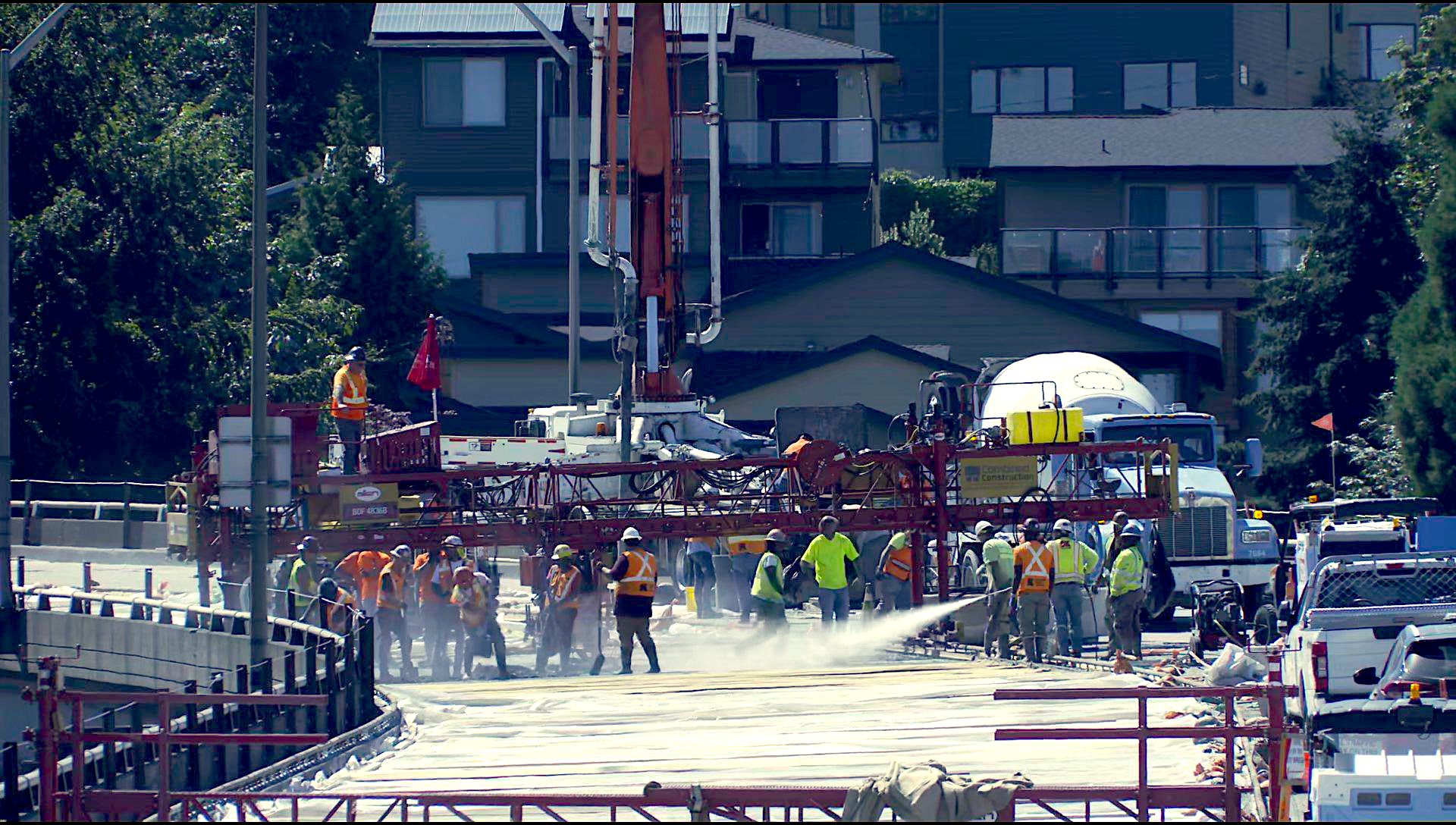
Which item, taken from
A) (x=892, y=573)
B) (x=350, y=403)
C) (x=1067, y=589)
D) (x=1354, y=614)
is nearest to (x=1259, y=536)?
(x=892, y=573)

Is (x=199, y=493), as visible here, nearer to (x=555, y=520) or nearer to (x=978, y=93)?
(x=555, y=520)

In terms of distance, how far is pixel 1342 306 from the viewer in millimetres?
45188

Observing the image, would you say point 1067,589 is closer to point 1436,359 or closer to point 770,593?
point 770,593

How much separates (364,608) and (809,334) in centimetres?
2529

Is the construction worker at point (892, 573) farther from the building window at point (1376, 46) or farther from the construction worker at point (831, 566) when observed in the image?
A: the building window at point (1376, 46)

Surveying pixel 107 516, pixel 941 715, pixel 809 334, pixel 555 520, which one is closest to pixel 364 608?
pixel 555 520

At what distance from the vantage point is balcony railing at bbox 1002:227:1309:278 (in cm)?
5359

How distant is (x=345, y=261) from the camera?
50.6 metres

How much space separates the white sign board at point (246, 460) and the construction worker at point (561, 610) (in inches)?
146

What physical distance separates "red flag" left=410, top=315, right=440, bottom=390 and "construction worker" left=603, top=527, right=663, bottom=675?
25.3ft

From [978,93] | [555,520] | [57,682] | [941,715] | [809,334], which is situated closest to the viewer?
[57,682]

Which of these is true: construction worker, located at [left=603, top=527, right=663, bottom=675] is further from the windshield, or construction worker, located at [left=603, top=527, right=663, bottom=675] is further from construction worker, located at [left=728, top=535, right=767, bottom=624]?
the windshield

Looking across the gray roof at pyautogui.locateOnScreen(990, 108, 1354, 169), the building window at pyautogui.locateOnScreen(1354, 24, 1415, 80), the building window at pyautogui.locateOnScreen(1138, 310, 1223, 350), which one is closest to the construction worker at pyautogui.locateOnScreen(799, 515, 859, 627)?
the building window at pyautogui.locateOnScreen(1138, 310, 1223, 350)

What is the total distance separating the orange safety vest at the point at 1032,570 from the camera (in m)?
24.0
